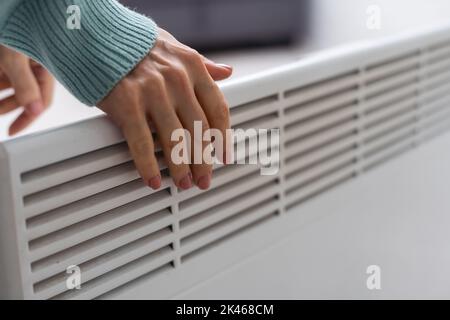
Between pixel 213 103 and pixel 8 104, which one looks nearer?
pixel 213 103

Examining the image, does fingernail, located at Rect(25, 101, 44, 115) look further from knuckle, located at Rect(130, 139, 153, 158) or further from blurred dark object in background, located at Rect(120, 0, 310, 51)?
blurred dark object in background, located at Rect(120, 0, 310, 51)

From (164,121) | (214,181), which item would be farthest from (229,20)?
(164,121)

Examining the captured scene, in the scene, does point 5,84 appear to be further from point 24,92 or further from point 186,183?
point 186,183

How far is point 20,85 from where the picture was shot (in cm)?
90

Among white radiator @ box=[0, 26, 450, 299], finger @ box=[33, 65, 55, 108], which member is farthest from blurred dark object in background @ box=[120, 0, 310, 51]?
white radiator @ box=[0, 26, 450, 299]

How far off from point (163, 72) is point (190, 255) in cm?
22

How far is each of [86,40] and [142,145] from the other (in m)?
0.11

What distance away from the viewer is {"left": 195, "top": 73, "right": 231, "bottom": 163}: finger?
2.04ft

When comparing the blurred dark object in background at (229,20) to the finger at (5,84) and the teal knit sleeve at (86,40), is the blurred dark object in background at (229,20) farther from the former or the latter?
the teal knit sleeve at (86,40)

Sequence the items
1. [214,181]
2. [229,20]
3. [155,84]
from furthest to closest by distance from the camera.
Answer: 1. [229,20]
2. [214,181]
3. [155,84]

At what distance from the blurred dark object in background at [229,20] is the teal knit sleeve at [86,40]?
69.0 inches
